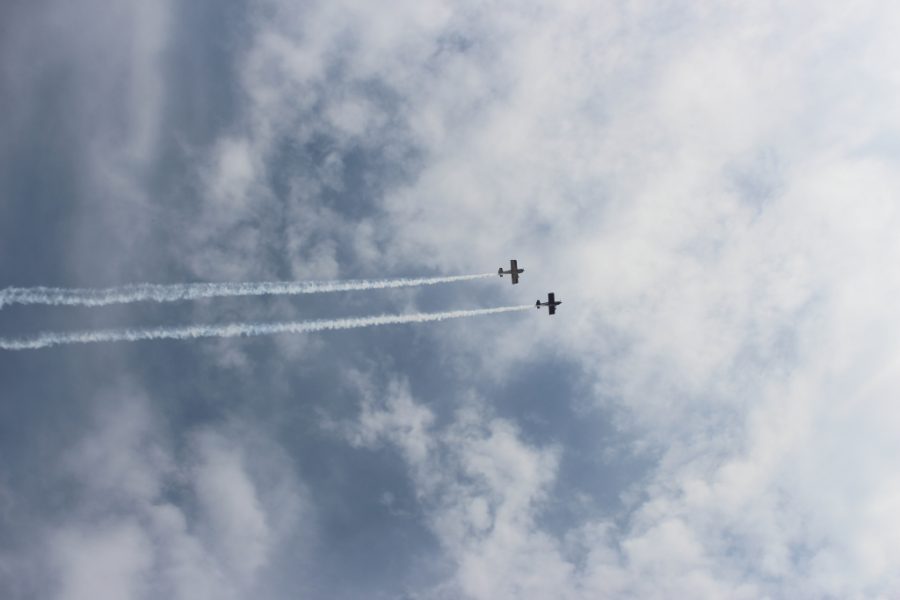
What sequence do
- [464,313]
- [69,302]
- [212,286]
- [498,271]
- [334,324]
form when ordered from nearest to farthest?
[69,302]
[212,286]
[334,324]
[464,313]
[498,271]

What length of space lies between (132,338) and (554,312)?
2496 inches

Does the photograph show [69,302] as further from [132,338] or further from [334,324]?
[334,324]

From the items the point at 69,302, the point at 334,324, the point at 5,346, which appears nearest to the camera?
the point at 5,346

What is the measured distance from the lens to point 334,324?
253ft

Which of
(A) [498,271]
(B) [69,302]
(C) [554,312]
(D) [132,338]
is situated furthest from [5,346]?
(C) [554,312]

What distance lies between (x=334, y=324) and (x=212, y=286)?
54.2 feet

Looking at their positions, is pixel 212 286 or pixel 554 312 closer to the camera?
pixel 212 286

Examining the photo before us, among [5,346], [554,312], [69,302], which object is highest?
[554,312]

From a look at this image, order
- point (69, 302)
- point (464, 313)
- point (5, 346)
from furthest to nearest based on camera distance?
1. point (464, 313)
2. point (69, 302)
3. point (5, 346)

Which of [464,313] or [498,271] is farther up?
[498,271]

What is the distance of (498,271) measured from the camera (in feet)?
299

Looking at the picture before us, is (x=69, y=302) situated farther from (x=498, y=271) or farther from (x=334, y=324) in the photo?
(x=498, y=271)

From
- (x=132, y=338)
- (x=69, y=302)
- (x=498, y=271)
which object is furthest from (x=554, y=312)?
(x=69, y=302)

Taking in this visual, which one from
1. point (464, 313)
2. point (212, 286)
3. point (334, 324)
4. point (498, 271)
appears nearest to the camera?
point (212, 286)
